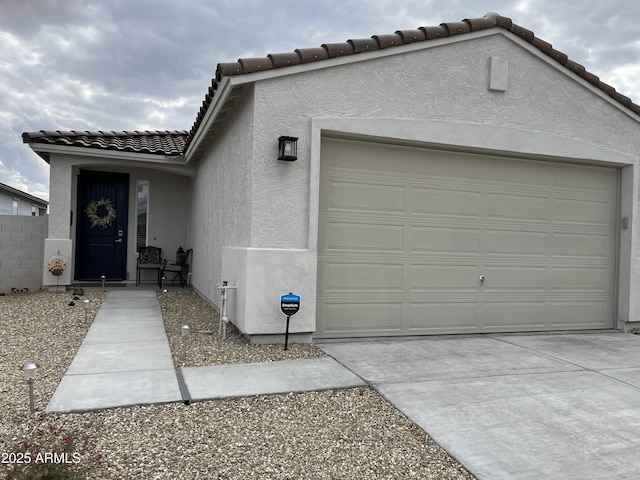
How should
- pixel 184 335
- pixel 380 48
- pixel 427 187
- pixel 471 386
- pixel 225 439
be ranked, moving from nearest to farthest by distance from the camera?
pixel 225 439
pixel 471 386
pixel 184 335
pixel 380 48
pixel 427 187

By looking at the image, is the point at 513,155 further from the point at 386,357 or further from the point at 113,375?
the point at 113,375

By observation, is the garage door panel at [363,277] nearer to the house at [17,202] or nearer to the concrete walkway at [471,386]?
the concrete walkway at [471,386]

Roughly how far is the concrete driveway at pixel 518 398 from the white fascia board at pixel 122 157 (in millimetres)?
6424

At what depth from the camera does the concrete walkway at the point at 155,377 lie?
356 cm

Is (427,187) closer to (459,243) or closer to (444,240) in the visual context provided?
(444,240)

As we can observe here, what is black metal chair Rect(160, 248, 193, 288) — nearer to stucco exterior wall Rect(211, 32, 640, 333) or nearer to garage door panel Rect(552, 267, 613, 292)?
stucco exterior wall Rect(211, 32, 640, 333)

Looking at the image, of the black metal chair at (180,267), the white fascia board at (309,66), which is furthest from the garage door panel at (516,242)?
the black metal chair at (180,267)

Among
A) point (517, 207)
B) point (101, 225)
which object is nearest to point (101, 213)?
point (101, 225)

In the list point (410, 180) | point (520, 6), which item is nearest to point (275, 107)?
point (410, 180)

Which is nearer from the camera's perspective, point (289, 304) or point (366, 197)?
point (289, 304)

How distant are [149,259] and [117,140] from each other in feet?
9.29

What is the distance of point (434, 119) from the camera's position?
5957 mm

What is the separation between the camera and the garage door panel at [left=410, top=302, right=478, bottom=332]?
614 cm

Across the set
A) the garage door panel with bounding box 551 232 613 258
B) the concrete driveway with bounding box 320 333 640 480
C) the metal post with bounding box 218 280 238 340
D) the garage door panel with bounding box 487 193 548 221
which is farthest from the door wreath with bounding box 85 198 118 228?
the garage door panel with bounding box 551 232 613 258
